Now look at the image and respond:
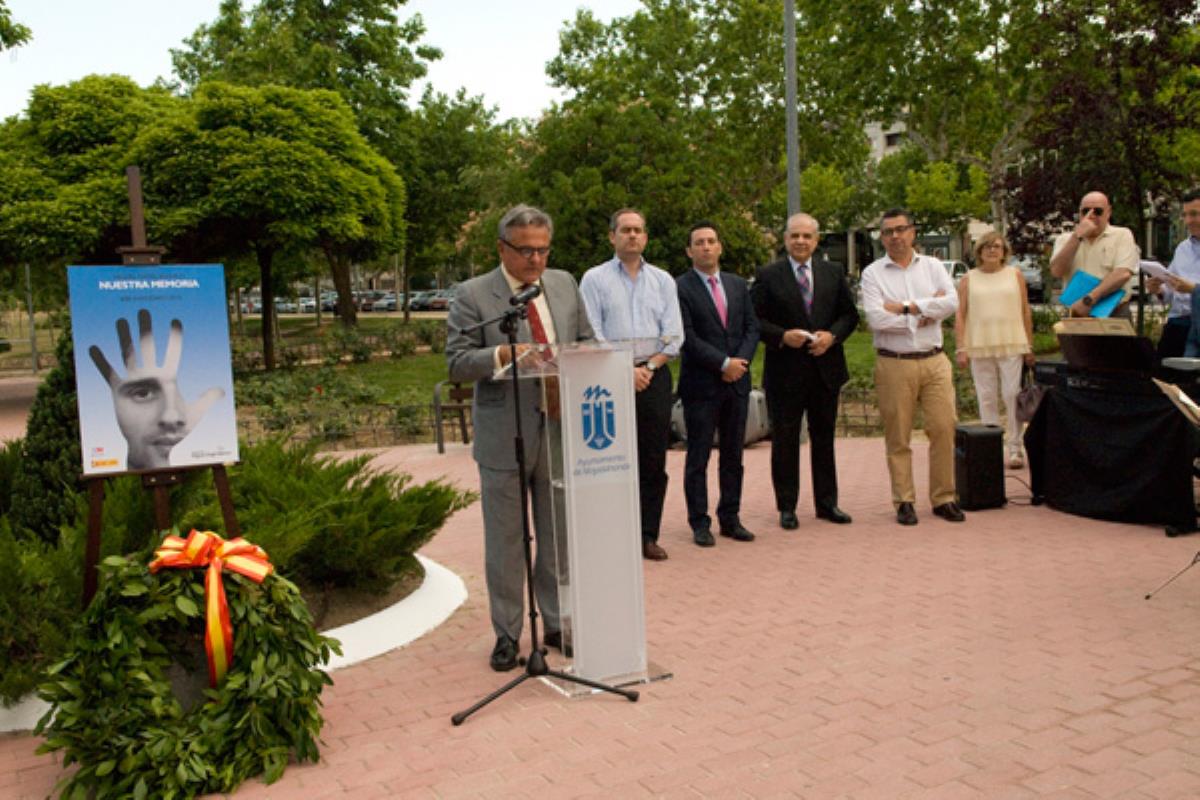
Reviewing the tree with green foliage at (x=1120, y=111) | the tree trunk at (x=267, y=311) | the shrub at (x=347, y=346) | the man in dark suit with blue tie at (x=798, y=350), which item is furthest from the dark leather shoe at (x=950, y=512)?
the shrub at (x=347, y=346)

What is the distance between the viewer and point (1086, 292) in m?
8.84

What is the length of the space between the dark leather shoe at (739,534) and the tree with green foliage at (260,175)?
56.7ft

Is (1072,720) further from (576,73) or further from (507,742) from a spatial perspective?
(576,73)

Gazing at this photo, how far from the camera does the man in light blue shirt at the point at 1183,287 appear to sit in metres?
8.35

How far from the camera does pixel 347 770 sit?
418 cm

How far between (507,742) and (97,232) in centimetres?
2016

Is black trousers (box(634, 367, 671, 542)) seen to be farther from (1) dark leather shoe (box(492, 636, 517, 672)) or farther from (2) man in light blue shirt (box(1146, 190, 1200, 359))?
(2) man in light blue shirt (box(1146, 190, 1200, 359))

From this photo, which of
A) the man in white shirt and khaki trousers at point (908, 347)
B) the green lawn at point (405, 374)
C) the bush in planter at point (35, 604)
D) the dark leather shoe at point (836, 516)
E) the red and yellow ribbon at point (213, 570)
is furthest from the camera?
the green lawn at point (405, 374)

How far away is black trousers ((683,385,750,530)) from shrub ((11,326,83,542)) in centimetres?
388

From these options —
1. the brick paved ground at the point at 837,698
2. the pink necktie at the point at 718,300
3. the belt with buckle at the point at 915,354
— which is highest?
the pink necktie at the point at 718,300

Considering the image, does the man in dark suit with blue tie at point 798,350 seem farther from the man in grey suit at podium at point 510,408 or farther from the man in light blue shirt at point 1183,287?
the man in grey suit at podium at point 510,408

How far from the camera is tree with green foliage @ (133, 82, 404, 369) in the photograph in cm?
2266

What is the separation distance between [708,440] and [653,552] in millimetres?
891

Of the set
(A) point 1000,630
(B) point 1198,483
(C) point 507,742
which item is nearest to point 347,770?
(C) point 507,742
